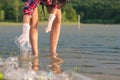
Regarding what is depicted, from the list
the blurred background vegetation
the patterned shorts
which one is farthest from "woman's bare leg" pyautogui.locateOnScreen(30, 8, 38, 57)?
the blurred background vegetation

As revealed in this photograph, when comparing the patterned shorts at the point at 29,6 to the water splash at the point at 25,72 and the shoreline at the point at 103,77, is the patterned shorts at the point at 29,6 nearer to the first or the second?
the water splash at the point at 25,72

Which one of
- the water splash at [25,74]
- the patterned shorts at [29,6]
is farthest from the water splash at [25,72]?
the patterned shorts at [29,6]

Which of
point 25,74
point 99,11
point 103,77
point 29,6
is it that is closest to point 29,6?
point 29,6

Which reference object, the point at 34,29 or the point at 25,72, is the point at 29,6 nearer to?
the point at 34,29

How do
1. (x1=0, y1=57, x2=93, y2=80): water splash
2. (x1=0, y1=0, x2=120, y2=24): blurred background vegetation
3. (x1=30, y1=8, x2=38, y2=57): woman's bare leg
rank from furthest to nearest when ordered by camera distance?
1. (x1=0, y1=0, x2=120, y2=24): blurred background vegetation
2. (x1=30, y1=8, x2=38, y2=57): woman's bare leg
3. (x1=0, y1=57, x2=93, y2=80): water splash

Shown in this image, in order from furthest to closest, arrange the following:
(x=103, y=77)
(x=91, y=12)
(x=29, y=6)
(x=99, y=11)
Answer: (x=99, y=11)
(x=91, y=12)
(x=29, y=6)
(x=103, y=77)

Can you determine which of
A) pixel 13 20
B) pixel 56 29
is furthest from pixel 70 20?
pixel 56 29

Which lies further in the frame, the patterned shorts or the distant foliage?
the distant foliage

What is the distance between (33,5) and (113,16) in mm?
89392

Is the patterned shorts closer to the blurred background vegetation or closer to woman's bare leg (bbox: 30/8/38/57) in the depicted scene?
woman's bare leg (bbox: 30/8/38/57)

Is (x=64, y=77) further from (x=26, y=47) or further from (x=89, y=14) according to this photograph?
(x=89, y=14)

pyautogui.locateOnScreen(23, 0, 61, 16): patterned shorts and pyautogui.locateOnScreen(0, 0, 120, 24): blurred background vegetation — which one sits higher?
pyautogui.locateOnScreen(23, 0, 61, 16): patterned shorts

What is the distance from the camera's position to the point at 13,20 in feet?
245

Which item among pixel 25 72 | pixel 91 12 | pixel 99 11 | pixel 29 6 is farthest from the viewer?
pixel 99 11
